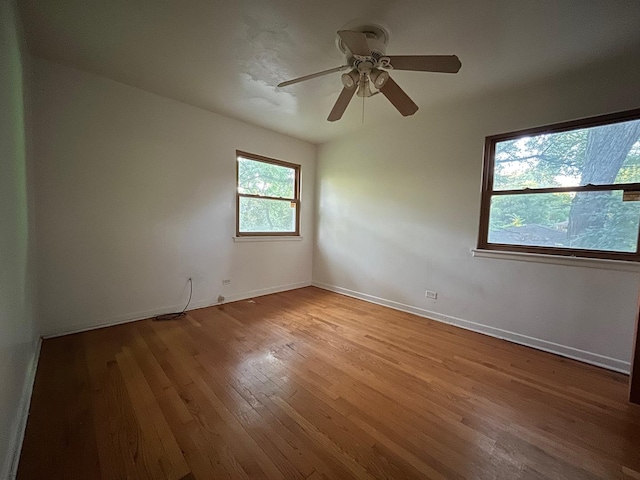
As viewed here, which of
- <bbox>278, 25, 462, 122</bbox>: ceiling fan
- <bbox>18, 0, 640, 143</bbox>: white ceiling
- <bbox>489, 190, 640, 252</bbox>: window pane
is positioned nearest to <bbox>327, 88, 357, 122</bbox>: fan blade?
<bbox>278, 25, 462, 122</bbox>: ceiling fan

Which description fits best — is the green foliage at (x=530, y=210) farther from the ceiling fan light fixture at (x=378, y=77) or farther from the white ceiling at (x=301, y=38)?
the ceiling fan light fixture at (x=378, y=77)

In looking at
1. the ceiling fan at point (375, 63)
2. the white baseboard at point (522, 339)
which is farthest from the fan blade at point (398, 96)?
the white baseboard at point (522, 339)

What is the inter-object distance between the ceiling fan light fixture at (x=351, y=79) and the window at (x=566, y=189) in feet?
5.86

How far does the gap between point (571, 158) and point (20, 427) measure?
14.8 ft

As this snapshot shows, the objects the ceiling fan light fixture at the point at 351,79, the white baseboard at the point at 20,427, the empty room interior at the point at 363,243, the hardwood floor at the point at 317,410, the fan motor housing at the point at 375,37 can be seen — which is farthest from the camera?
the ceiling fan light fixture at the point at 351,79

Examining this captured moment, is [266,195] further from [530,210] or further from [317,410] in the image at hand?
[530,210]

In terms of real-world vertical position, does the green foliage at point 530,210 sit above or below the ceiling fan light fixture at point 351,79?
below

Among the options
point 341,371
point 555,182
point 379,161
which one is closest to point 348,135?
point 379,161

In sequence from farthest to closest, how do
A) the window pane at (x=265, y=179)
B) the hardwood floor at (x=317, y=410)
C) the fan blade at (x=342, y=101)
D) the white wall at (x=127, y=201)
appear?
the window pane at (x=265, y=179), the white wall at (x=127, y=201), the fan blade at (x=342, y=101), the hardwood floor at (x=317, y=410)

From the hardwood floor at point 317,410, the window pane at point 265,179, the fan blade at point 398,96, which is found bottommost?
the hardwood floor at point 317,410

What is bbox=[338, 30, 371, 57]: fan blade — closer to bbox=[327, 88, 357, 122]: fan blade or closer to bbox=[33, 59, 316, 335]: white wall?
bbox=[327, 88, 357, 122]: fan blade

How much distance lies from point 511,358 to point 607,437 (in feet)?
2.83

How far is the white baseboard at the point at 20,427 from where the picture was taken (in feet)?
3.77

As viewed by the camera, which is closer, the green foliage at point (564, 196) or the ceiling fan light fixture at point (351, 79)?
the ceiling fan light fixture at point (351, 79)
